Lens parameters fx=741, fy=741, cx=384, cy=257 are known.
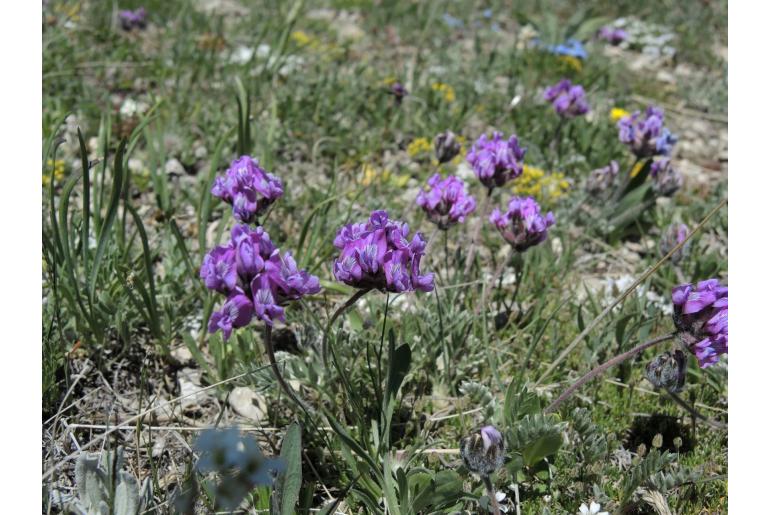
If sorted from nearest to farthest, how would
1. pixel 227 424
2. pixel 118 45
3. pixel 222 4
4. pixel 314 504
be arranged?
pixel 314 504
pixel 227 424
pixel 118 45
pixel 222 4

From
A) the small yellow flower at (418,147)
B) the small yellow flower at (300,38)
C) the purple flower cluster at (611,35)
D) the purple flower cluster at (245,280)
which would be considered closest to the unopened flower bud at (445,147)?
the small yellow flower at (418,147)

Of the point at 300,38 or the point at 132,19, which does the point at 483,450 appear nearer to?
the point at 300,38

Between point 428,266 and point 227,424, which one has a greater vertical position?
point 428,266

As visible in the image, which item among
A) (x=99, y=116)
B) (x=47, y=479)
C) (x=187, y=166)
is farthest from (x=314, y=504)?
(x=99, y=116)

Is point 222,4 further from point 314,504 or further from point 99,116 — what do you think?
point 314,504

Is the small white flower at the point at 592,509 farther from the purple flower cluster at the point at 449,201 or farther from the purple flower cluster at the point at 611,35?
the purple flower cluster at the point at 611,35

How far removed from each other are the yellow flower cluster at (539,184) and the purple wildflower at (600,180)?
179 mm

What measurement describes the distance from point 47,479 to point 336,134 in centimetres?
277

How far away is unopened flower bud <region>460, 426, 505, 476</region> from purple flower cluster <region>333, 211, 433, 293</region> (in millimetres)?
421

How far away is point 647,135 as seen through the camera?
147 inches

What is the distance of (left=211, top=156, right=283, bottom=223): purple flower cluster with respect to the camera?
230 centimetres

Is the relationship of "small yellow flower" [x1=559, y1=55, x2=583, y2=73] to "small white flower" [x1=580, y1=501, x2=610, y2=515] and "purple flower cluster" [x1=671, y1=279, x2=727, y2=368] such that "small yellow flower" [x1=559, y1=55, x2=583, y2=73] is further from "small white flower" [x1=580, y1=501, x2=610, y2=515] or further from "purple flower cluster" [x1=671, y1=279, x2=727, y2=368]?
"small white flower" [x1=580, y1=501, x2=610, y2=515]

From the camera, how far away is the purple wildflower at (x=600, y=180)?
383 cm

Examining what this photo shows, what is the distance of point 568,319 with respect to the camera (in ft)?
10.3
